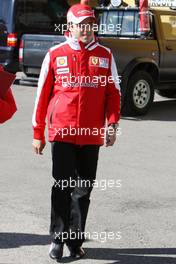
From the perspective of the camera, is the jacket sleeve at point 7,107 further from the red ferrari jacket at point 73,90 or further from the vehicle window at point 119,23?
the vehicle window at point 119,23

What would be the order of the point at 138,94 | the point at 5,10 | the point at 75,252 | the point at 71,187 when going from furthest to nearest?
1. the point at 5,10
2. the point at 138,94
3. the point at 75,252
4. the point at 71,187

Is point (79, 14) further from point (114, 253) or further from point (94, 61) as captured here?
point (114, 253)

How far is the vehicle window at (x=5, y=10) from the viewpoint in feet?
54.4

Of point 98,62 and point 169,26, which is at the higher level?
point 169,26

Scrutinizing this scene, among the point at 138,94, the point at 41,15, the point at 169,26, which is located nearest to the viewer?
the point at 138,94

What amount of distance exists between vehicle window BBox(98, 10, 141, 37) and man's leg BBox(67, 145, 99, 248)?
7785mm

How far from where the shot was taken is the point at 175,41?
12.6 meters

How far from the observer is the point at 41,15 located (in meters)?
17.3

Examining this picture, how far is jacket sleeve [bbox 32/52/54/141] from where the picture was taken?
4.68m

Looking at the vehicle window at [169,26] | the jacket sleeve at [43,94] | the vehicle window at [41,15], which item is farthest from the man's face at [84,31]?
the vehicle window at [41,15]

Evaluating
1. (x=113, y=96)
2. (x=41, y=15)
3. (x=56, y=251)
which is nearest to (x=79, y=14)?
(x=113, y=96)

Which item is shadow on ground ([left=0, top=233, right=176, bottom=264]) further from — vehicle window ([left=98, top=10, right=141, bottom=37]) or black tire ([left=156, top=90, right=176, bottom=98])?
black tire ([left=156, top=90, right=176, bottom=98])

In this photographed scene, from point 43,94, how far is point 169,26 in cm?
825

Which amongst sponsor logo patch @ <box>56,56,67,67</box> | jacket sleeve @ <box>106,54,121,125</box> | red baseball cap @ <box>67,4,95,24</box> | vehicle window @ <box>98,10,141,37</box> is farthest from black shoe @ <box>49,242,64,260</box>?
vehicle window @ <box>98,10,141,37</box>
